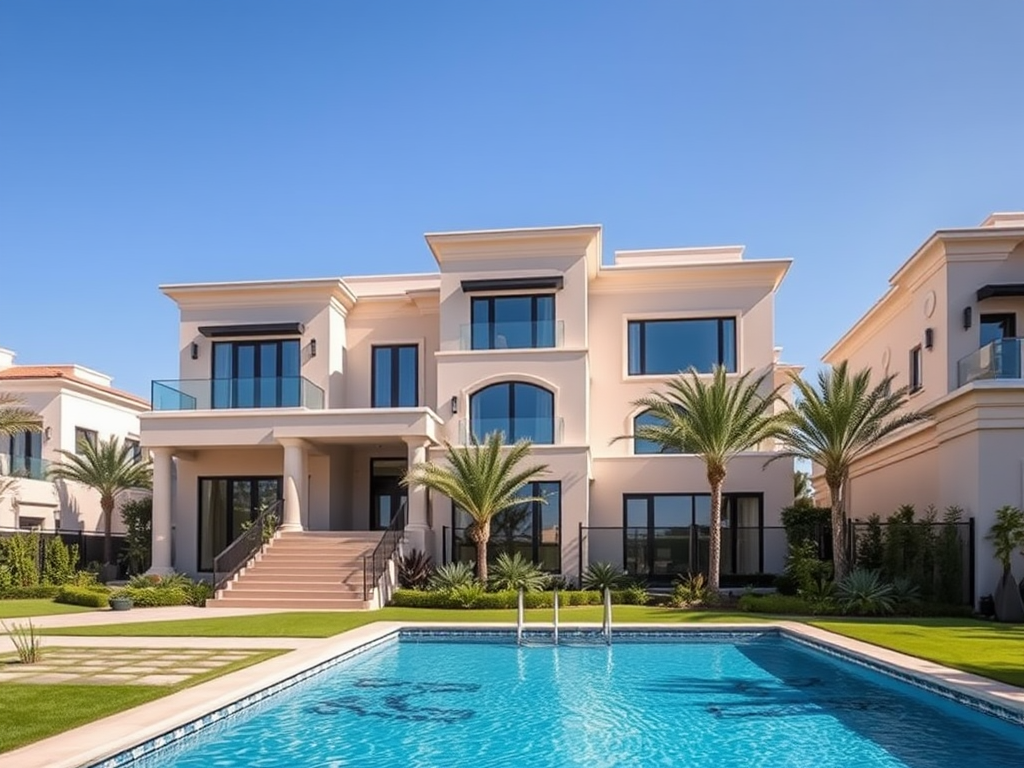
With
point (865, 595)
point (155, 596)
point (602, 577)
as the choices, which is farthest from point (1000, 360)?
A: point (155, 596)

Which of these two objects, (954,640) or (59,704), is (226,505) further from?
(954,640)

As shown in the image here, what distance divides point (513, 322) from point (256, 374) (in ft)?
26.7

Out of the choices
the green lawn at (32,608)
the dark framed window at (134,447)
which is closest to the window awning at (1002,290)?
the green lawn at (32,608)

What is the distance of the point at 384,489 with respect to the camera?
25.8 m

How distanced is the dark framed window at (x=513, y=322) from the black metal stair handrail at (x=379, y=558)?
5262mm

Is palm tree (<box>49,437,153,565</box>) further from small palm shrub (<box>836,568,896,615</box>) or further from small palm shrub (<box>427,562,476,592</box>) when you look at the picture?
small palm shrub (<box>836,568,896,615</box>)

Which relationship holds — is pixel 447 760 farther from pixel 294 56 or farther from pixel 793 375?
pixel 793 375

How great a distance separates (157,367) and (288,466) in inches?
233

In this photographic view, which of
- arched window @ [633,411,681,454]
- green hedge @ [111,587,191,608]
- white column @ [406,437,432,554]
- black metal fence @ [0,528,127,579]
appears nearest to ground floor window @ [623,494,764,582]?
arched window @ [633,411,681,454]

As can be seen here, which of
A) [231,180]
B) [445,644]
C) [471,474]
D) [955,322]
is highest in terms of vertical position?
[231,180]

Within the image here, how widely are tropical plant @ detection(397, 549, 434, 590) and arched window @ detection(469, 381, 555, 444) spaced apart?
380cm

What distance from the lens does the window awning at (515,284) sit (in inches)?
923

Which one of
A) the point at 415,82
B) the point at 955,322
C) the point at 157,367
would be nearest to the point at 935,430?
the point at 955,322

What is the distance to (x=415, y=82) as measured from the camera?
15367 mm
